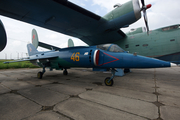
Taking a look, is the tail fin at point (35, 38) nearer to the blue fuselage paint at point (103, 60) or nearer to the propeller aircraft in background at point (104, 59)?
the propeller aircraft in background at point (104, 59)

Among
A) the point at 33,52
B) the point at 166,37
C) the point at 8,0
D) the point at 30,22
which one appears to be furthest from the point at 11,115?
the point at 166,37

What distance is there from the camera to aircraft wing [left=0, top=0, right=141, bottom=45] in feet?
18.0

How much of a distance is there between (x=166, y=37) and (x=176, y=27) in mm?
1131

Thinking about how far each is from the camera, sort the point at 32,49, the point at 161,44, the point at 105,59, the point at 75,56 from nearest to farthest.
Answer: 1. the point at 105,59
2. the point at 75,56
3. the point at 161,44
4. the point at 32,49

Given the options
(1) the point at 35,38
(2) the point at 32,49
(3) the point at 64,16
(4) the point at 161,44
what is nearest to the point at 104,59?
(3) the point at 64,16

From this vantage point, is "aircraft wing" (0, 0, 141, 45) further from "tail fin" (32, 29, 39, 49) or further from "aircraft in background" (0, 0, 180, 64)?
"tail fin" (32, 29, 39, 49)

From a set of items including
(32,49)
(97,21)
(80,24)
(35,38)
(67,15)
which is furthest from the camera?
(35,38)

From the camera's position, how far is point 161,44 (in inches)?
318

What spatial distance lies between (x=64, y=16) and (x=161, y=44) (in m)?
8.93

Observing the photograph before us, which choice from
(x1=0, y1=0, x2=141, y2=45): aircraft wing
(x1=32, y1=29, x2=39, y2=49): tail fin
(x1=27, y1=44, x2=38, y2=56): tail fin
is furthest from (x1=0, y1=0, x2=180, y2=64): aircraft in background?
(x1=32, y1=29, x2=39, y2=49): tail fin

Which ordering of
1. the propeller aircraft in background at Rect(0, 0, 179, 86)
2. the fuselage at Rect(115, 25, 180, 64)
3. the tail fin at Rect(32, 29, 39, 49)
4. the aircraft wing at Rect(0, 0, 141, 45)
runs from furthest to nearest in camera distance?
1. the tail fin at Rect(32, 29, 39, 49)
2. the fuselage at Rect(115, 25, 180, 64)
3. the aircraft wing at Rect(0, 0, 141, 45)
4. the propeller aircraft in background at Rect(0, 0, 179, 86)

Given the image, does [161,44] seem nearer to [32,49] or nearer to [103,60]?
[103,60]

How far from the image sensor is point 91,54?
4.65 meters

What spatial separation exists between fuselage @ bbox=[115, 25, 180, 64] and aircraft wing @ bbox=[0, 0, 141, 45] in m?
3.28
